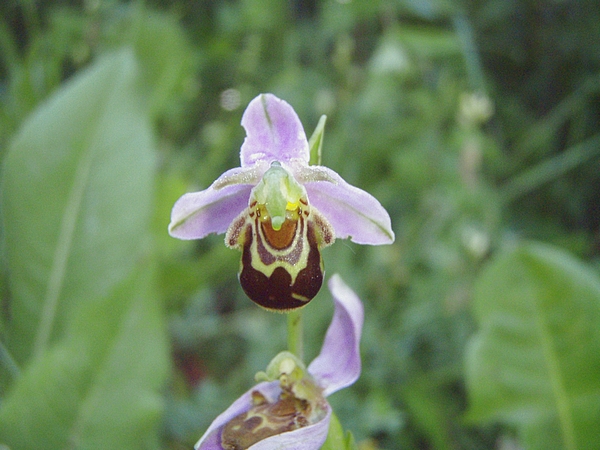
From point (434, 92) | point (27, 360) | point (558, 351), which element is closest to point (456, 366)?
point (558, 351)

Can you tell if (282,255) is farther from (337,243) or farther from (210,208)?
(337,243)

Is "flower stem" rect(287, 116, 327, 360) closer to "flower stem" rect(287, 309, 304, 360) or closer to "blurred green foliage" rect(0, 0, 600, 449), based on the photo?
"flower stem" rect(287, 309, 304, 360)

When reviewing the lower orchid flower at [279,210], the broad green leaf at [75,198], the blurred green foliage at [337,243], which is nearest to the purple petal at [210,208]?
the lower orchid flower at [279,210]

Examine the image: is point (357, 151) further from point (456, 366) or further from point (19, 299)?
point (19, 299)

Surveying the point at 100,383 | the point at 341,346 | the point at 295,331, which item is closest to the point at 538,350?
the point at 341,346

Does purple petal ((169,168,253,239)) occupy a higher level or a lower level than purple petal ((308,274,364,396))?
higher

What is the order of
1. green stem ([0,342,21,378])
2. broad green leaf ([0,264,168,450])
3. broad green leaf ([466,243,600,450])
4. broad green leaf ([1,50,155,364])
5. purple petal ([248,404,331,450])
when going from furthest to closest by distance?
broad green leaf ([1,50,155,364]), green stem ([0,342,21,378]), broad green leaf ([466,243,600,450]), broad green leaf ([0,264,168,450]), purple petal ([248,404,331,450])

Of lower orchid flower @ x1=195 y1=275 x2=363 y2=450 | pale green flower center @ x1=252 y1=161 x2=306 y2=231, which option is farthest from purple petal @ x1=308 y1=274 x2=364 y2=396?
Result: pale green flower center @ x1=252 y1=161 x2=306 y2=231
